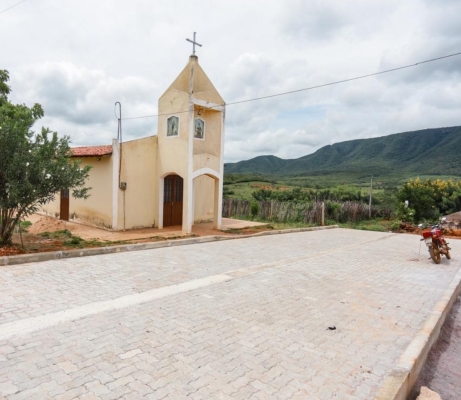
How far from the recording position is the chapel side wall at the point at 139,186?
1298 cm

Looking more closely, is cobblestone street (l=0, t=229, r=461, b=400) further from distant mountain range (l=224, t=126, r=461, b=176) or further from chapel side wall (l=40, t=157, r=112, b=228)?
distant mountain range (l=224, t=126, r=461, b=176)

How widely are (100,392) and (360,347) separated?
2.87m

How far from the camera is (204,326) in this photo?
4473mm

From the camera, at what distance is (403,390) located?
3230mm

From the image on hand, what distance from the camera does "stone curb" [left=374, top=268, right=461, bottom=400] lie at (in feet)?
10.3

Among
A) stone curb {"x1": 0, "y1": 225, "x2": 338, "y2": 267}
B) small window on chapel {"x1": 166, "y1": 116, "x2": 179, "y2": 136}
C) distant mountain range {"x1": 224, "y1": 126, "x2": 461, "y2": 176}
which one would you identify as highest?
distant mountain range {"x1": 224, "y1": 126, "x2": 461, "y2": 176}

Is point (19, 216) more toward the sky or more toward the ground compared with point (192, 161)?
more toward the ground

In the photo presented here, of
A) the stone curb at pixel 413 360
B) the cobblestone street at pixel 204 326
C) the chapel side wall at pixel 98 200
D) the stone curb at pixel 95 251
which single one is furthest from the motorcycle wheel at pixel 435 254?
the chapel side wall at pixel 98 200

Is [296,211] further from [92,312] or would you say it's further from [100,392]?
[100,392]

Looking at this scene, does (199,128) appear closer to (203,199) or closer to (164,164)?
(164,164)

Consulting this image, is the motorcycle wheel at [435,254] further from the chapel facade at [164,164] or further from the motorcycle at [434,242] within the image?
the chapel facade at [164,164]

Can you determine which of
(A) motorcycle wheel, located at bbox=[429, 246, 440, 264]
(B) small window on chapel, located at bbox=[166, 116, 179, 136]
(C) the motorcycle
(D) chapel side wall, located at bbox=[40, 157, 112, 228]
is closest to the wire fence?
(B) small window on chapel, located at bbox=[166, 116, 179, 136]

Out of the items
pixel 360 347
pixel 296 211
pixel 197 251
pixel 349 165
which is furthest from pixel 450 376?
pixel 349 165

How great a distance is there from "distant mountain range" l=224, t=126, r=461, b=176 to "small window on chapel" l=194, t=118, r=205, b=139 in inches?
1905
